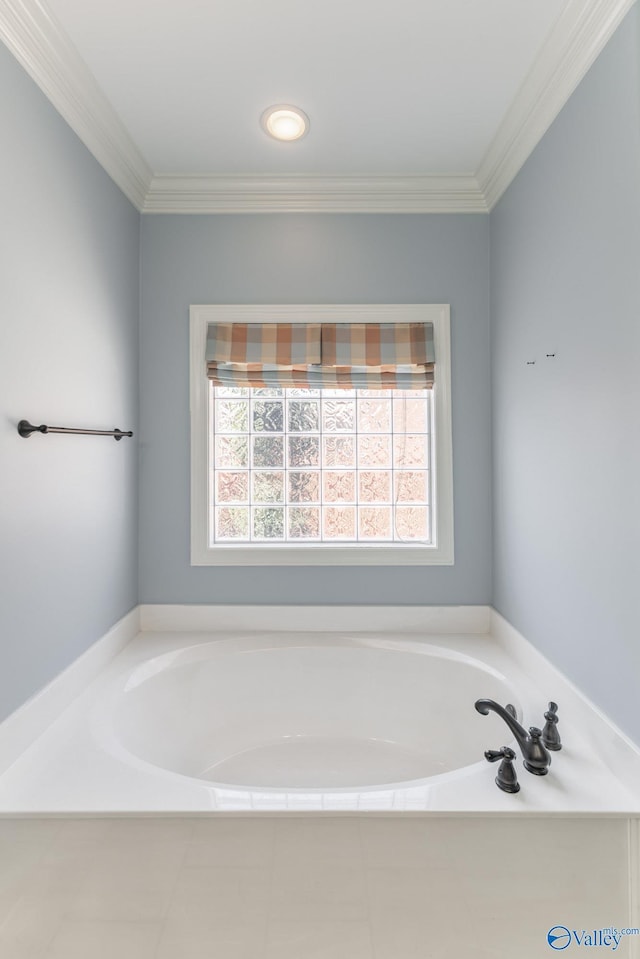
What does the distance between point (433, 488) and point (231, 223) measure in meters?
1.51

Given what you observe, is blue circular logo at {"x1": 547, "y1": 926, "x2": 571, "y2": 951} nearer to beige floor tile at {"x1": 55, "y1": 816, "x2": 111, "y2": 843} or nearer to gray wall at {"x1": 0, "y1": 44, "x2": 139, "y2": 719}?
beige floor tile at {"x1": 55, "y1": 816, "x2": 111, "y2": 843}

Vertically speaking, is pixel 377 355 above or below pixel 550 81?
below

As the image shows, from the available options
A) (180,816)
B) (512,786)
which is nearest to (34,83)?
(180,816)

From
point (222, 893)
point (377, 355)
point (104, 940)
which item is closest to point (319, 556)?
point (377, 355)

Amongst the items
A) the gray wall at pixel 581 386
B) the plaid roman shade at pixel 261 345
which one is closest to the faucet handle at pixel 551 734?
the gray wall at pixel 581 386

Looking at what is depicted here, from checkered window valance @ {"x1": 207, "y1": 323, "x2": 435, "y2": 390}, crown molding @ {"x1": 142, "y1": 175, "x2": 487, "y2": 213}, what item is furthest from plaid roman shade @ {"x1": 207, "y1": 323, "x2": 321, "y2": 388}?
crown molding @ {"x1": 142, "y1": 175, "x2": 487, "y2": 213}

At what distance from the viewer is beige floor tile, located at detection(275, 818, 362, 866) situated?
1.23 meters

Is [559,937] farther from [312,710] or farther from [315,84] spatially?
[315,84]

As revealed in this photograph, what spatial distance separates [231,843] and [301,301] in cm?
204

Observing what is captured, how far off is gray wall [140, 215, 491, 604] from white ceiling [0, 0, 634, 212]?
0.53ft

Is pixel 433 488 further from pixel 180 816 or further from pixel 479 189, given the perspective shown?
pixel 180 816

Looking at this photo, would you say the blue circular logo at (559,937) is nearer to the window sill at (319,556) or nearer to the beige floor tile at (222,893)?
the beige floor tile at (222,893)

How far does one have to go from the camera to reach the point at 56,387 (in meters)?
1.68

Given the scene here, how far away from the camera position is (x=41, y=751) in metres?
1.49
